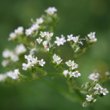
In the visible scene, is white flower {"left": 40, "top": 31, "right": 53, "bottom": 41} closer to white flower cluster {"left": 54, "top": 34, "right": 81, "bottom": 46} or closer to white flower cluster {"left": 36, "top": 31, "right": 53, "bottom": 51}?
white flower cluster {"left": 36, "top": 31, "right": 53, "bottom": 51}

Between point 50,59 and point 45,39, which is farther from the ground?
point 45,39

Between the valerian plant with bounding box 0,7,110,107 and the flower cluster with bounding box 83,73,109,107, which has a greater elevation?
the valerian plant with bounding box 0,7,110,107

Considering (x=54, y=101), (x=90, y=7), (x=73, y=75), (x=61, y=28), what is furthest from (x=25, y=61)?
(x=90, y=7)

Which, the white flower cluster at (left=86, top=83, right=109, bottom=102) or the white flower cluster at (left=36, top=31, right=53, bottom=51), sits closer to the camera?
the white flower cluster at (left=86, top=83, right=109, bottom=102)

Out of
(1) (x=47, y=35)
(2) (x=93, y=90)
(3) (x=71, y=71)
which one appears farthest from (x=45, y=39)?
(2) (x=93, y=90)

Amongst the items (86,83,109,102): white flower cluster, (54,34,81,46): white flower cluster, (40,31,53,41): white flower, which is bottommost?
(86,83,109,102): white flower cluster

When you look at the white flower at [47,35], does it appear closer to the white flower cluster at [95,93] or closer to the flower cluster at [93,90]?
the flower cluster at [93,90]

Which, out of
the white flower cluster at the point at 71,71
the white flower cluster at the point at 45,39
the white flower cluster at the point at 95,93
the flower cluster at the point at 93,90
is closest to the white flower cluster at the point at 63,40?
the white flower cluster at the point at 45,39

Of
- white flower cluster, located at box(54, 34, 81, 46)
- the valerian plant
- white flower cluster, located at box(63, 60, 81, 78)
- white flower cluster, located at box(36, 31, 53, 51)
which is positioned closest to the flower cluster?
the valerian plant

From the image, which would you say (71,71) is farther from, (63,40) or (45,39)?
(45,39)
